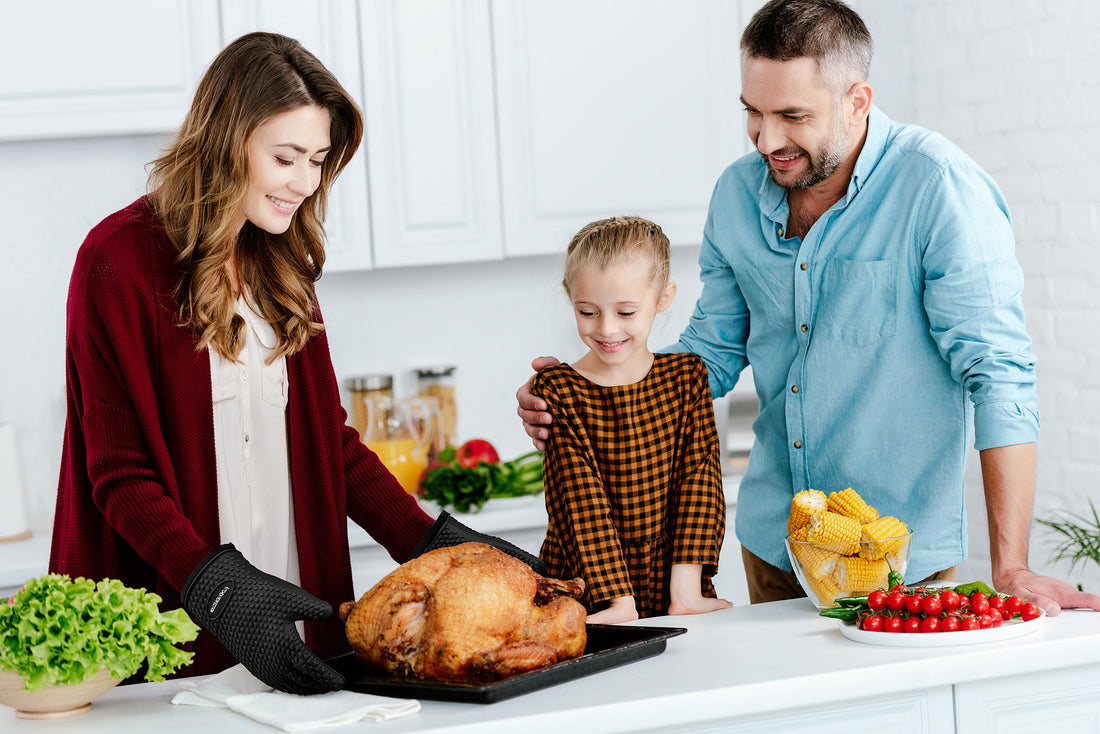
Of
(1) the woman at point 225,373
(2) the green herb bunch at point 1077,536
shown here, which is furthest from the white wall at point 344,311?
(1) the woman at point 225,373

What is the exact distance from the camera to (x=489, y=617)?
4.22ft

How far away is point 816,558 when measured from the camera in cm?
154

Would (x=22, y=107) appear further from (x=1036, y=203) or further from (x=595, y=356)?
(x=1036, y=203)

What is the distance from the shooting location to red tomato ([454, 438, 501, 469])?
3182 millimetres

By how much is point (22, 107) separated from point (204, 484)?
158cm

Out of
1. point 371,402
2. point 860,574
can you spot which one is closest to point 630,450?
point 860,574

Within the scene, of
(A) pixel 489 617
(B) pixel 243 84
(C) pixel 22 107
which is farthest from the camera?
(C) pixel 22 107

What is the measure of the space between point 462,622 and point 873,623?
0.52 meters

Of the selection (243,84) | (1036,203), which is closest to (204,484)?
(243,84)

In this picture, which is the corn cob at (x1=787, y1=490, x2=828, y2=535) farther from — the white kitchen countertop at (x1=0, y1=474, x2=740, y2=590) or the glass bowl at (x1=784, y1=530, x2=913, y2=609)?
the white kitchen countertop at (x1=0, y1=474, x2=740, y2=590)

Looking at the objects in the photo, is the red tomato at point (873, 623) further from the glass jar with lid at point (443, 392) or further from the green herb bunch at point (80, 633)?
the glass jar with lid at point (443, 392)

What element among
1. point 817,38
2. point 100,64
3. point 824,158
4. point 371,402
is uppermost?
point 100,64

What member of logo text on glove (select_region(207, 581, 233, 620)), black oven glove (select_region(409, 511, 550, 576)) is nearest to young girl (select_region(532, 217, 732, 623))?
black oven glove (select_region(409, 511, 550, 576))

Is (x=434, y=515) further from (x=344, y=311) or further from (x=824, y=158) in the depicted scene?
(x=824, y=158)
